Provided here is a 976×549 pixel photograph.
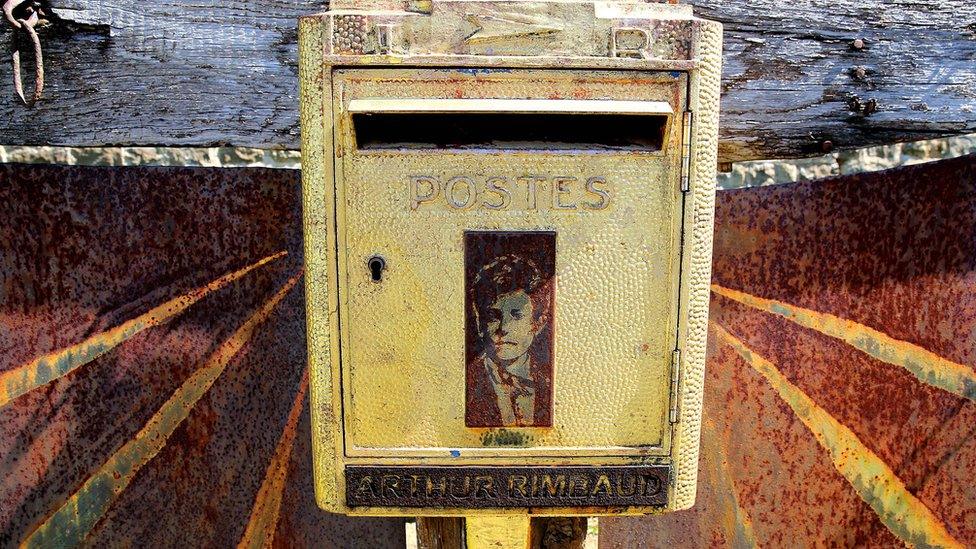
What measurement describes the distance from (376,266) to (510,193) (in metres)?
0.23

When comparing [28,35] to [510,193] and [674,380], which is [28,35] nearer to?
[510,193]

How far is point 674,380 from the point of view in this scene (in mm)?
1153

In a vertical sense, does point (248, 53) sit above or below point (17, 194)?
above

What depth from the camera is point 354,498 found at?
119 cm

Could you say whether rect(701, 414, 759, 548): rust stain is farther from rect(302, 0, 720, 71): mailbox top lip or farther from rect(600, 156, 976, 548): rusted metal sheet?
rect(302, 0, 720, 71): mailbox top lip

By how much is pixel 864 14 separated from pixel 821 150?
28 cm

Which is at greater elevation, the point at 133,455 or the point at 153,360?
the point at 153,360

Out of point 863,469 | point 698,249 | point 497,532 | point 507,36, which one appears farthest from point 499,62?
point 863,469

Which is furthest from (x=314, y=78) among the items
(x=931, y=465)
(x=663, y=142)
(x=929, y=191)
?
(x=931, y=465)

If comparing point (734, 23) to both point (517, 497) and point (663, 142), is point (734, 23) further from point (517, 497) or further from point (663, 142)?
point (517, 497)

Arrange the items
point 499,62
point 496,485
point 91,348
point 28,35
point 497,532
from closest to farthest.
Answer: point 499,62
point 496,485
point 497,532
point 28,35
point 91,348

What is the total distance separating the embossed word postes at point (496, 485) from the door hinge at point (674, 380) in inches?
3.5

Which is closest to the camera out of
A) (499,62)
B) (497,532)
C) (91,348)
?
(499,62)

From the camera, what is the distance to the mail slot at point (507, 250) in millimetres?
1060
